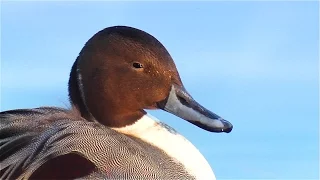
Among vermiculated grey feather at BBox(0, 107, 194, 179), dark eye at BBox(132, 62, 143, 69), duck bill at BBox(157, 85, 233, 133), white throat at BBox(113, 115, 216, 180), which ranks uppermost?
Answer: dark eye at BBox(132, 62, 143, 69)

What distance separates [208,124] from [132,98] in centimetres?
34

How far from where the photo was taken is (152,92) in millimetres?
3885

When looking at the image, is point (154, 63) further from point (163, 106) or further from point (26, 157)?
point (26, 157)

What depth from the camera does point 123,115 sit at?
12.8ft

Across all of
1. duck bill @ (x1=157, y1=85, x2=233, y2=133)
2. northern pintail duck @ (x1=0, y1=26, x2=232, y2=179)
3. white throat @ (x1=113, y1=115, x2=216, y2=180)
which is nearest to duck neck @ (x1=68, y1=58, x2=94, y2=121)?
northern pintail duck @ (x1=0, y1=26, x2=232, y2=179)

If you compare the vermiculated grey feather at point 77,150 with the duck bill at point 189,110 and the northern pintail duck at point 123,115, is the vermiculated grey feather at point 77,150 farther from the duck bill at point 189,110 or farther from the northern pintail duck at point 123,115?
the duck bill at point 189,110

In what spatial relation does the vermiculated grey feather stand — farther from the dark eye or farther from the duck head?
the dark eye

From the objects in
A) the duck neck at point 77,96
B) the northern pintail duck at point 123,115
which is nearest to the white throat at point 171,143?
the northern pintail duck at point 123,115

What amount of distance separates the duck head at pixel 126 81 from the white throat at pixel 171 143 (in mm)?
46

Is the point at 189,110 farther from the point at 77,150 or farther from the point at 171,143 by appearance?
the point at 77,150

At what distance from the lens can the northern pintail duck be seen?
355 cm

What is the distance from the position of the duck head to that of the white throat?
0.15 ft

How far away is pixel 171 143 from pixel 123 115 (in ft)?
0.76

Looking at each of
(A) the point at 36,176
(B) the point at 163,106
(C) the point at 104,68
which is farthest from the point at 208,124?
(A) the point at 36,176
